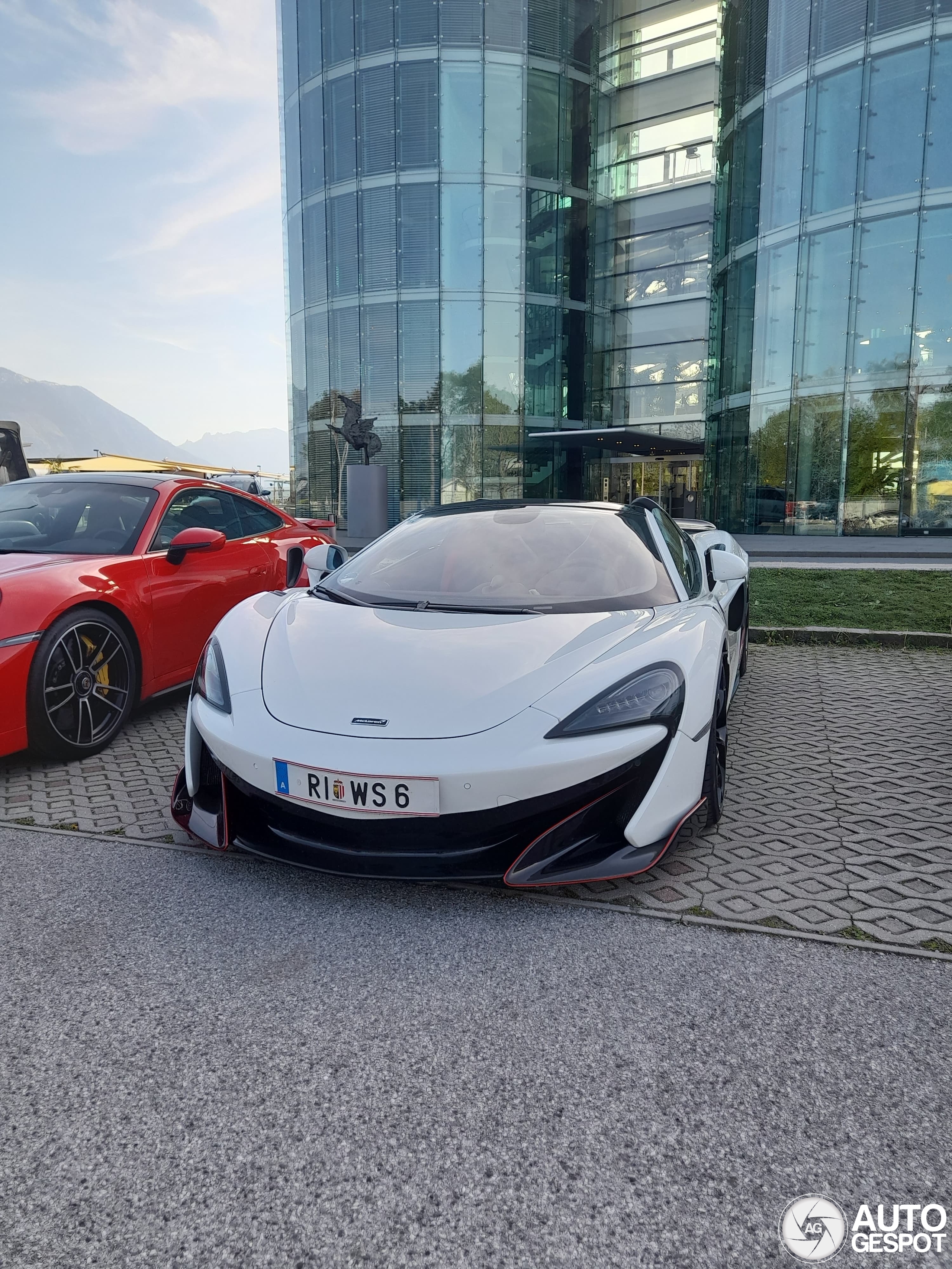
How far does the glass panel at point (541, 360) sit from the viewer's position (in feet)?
84.9

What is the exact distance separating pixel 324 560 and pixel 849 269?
1891cm

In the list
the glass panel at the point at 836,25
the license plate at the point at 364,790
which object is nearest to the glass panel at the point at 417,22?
the glass panel at the point at 836,25

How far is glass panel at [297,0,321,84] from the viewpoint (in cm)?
2564

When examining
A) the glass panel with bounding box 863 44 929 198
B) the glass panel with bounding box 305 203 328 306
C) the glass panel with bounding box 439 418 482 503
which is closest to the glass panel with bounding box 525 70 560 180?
the glass panel with bounding box 305 203 328 306

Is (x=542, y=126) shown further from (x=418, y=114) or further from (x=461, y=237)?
(x=461, y=237)

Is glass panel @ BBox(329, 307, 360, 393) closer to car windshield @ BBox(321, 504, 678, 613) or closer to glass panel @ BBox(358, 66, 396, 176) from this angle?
glass panel @ BBox(358, 66, 396, 176)

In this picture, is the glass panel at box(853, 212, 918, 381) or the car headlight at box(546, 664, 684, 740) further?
the glass panel at box(853, 212, 918, 381)

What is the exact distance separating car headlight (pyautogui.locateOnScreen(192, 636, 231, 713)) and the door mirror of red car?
162 centimetres

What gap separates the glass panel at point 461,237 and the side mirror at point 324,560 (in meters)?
22.5

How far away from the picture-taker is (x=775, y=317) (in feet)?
66.9

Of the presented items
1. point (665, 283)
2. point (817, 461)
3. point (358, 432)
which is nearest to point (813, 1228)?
point (817, 461)

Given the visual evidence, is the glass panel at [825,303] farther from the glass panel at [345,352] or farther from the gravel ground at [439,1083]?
the gravel ground at [439,1083]

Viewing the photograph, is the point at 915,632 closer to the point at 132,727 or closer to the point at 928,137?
the point at 132,727

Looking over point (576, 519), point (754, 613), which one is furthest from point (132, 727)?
point (754, 613)
